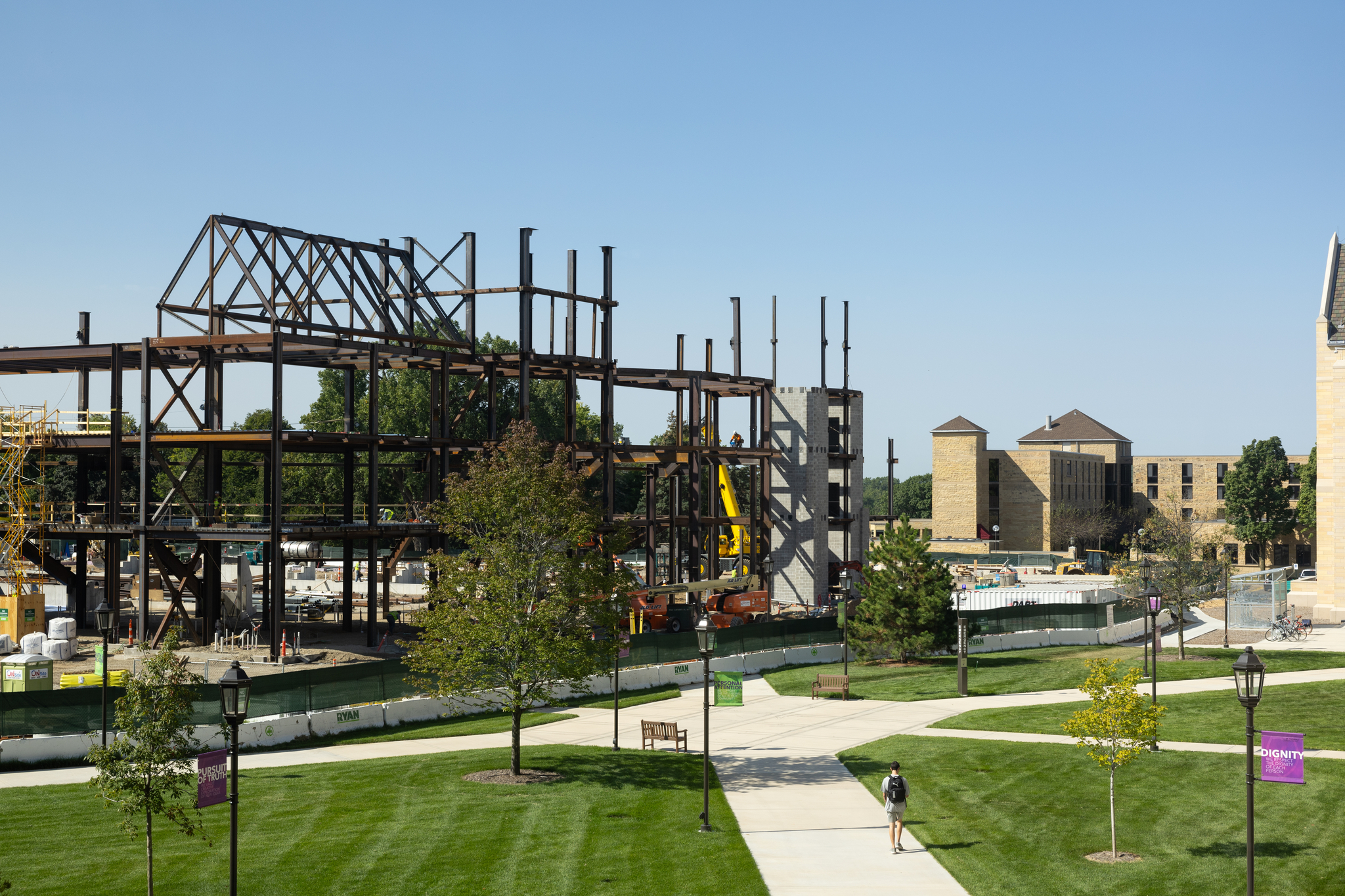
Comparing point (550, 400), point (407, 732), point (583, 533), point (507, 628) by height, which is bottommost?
point (407, 732)

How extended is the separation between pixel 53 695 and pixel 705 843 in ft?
55.5

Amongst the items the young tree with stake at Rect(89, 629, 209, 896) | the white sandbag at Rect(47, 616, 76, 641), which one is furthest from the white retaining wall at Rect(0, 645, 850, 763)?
the white sandbag at Rect(47, 616, 76, 641)

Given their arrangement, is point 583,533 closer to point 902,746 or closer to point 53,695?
point 902,746

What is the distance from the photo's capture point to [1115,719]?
22.7m

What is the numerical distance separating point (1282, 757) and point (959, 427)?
113609mm

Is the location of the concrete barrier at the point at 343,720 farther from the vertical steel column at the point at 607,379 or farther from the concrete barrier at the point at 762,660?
the vertical steel column at the point at 607,379

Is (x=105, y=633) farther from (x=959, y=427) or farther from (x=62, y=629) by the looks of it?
(x=959, y=427)

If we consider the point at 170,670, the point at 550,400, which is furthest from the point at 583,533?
the point at 550,400

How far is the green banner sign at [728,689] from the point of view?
2819cm

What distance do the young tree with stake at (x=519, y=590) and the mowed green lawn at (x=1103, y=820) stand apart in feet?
24.4

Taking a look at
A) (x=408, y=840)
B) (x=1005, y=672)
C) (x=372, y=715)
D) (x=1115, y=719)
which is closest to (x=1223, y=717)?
(x=1005, y=672)

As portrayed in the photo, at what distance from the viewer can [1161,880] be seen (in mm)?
20312

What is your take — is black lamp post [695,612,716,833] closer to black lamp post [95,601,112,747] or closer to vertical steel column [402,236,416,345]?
black lamp post [95,601,112,747]

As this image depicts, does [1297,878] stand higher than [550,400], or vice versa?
[550,400]
